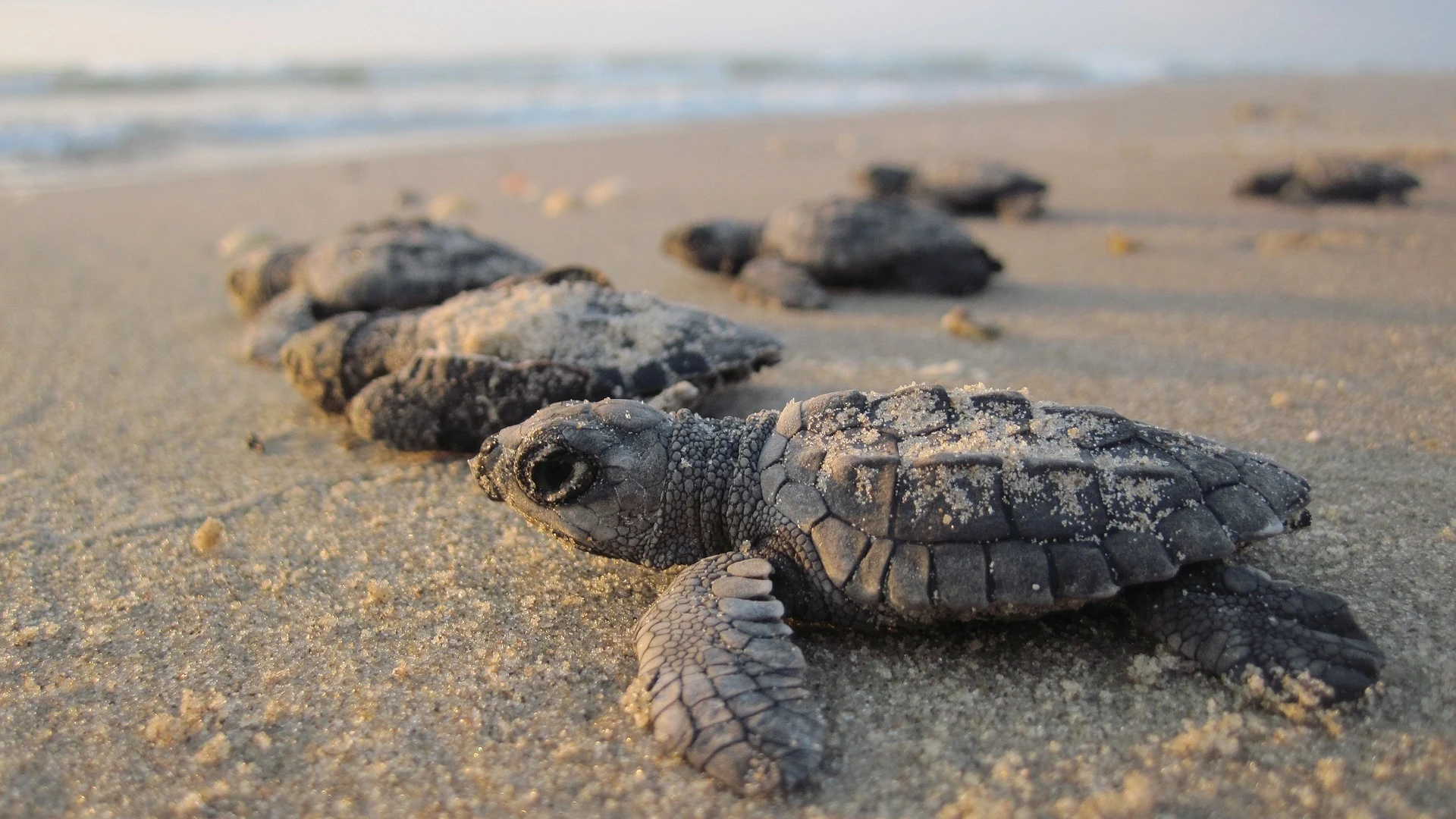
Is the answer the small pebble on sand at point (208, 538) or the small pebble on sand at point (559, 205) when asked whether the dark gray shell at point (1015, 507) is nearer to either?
the small pebble on sand at point (208, 538)

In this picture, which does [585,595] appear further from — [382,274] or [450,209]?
[450,209]

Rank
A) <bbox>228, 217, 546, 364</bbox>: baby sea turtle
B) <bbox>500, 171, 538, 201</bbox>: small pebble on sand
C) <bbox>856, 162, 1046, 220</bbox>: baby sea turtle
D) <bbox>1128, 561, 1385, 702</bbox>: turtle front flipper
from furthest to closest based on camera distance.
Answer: <bbox>500, 171, 538, 201</bbox>: small pebble on sand, <bbox>856, 162, 1046, 220</bbox>: baby sea turtle, <bbox>228, 217, 546, 364</bbox>: baby sea turtle, <bbox>1128, 561, 1385, 702</bbox>: turtle front flipper

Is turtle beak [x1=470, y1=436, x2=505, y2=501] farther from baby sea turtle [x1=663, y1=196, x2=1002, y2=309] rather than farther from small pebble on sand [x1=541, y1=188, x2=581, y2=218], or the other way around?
small pebble on sand [x1=541, y1=188, x2=581, y2=218]

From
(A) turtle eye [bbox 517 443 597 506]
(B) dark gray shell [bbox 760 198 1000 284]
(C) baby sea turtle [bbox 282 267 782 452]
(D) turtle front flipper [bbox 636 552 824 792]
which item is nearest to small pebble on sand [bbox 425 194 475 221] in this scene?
(B) dark gray shell [bbox 760 198 1000 284]

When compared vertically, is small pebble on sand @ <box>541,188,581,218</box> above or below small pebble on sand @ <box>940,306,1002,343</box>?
above

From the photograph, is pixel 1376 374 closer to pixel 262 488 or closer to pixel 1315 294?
pixel 1315 294

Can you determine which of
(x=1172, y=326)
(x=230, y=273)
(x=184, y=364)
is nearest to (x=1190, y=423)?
(x=1172, y=326)
